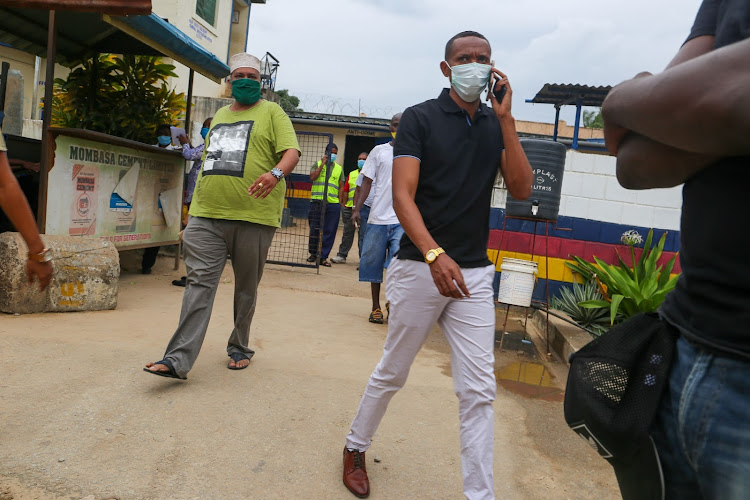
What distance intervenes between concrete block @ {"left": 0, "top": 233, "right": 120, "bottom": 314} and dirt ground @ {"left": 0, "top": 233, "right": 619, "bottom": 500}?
17 centimetres

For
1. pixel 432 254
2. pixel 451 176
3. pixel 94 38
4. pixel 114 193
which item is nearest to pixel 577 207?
pixel 114 193

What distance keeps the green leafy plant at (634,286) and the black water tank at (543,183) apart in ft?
3.07

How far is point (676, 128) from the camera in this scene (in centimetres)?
106

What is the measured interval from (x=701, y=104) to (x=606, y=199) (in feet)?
23.7

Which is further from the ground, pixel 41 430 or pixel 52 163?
pixel 52 163

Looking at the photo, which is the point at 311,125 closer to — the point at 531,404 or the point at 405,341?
the point at 531,404

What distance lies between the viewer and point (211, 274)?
3.93 meters

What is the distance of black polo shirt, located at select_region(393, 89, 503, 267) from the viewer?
103 inches

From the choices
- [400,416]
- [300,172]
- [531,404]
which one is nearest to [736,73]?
[400,416]

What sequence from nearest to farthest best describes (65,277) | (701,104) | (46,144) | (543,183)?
(701,104) < (65,277) < (46,144) < (543,183)

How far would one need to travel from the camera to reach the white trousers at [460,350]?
96.3 inches

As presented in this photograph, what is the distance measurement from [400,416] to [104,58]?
6.63m

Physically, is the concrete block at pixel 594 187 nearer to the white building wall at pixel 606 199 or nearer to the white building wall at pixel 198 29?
the white building wall at pixel 606 199

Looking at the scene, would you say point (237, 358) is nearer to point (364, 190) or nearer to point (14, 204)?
A: point (14, 204)
